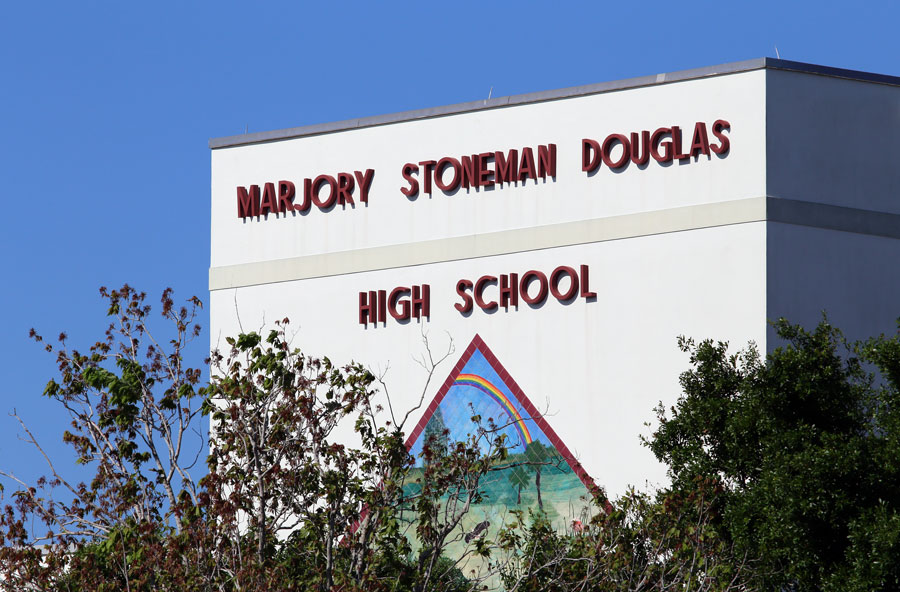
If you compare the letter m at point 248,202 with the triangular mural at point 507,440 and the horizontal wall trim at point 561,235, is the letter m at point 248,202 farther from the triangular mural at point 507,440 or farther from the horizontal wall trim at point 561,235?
the triangular mural at point 507,440

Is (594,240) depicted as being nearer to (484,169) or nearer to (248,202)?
(484,169)

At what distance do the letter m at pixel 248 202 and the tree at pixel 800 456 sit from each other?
1074cm

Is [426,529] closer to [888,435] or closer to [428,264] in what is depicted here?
[888,435]

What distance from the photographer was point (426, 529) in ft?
67.4

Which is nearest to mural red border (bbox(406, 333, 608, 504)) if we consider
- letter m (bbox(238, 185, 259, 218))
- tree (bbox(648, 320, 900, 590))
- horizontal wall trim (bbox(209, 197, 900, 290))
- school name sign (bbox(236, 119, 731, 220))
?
horizontal wall trim (bbox(209, 197, 900, 290))

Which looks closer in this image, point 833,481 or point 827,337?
point 833,481

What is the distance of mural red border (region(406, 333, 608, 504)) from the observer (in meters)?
28.3

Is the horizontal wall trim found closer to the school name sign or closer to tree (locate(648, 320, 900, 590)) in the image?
the school name sign

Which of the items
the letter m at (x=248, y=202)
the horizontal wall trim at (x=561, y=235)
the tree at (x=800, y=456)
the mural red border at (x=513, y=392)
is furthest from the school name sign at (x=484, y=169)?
the tree at (x=800, y=456)

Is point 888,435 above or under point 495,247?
under

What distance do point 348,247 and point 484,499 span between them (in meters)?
5.64

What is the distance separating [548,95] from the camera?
1153 inches

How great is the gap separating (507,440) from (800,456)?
26.1ft

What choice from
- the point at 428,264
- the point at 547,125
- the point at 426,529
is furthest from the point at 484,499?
the point at 426,529
